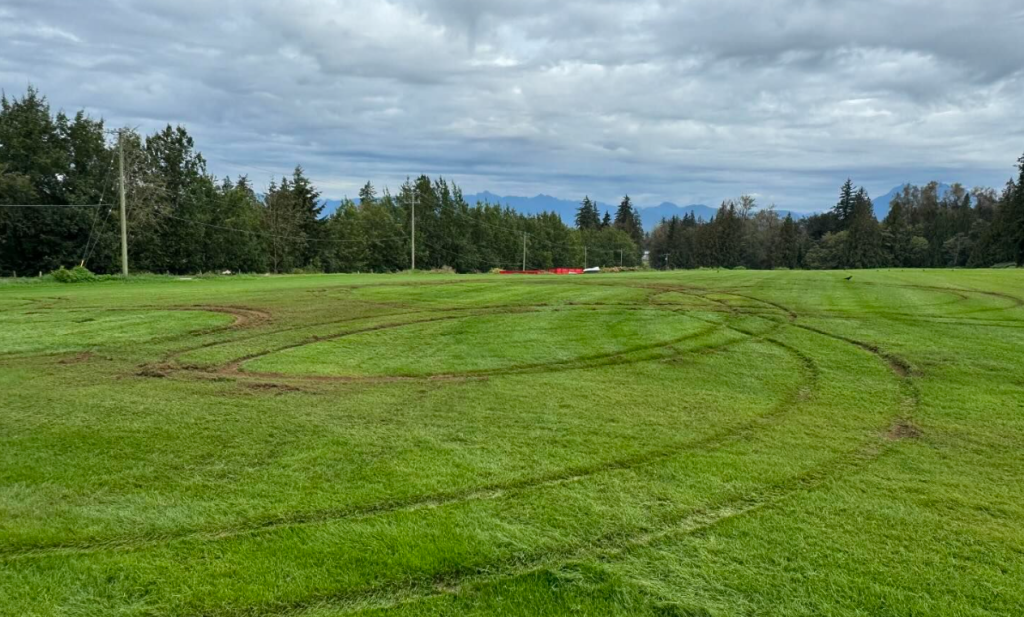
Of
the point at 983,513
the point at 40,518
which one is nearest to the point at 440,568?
the point at 40,518

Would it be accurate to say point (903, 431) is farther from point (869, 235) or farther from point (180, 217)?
point (869, 235)

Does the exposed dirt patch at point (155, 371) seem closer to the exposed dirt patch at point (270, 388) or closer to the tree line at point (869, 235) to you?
the exposed dirt patch at point (270, 388)

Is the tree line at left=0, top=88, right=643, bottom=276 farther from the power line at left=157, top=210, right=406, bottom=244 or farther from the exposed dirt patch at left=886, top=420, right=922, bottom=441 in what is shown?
the exposed dirt patch at left=886, top=420, right=922, bottom=441

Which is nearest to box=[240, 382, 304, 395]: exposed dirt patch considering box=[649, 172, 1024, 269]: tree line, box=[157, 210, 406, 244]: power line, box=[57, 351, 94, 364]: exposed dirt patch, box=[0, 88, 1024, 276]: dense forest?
box=[57, 351, 94, 364]: exposed dirt patch

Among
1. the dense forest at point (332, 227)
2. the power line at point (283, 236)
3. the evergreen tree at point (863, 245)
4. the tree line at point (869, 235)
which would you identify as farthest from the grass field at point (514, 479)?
the evergreen tree at point (863, 245)

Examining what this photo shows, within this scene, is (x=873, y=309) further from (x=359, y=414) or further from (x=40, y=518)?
(x=40, y=518)

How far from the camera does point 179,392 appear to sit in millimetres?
6543

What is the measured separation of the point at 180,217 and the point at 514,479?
54646 mm

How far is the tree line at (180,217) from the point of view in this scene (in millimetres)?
40781

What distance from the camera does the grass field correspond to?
2.94 m

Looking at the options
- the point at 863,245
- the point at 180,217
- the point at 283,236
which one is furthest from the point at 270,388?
the point at 863,245

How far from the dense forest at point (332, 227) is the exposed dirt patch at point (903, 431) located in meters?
39.6

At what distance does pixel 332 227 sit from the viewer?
66.9m

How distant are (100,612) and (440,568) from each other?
1.65m
